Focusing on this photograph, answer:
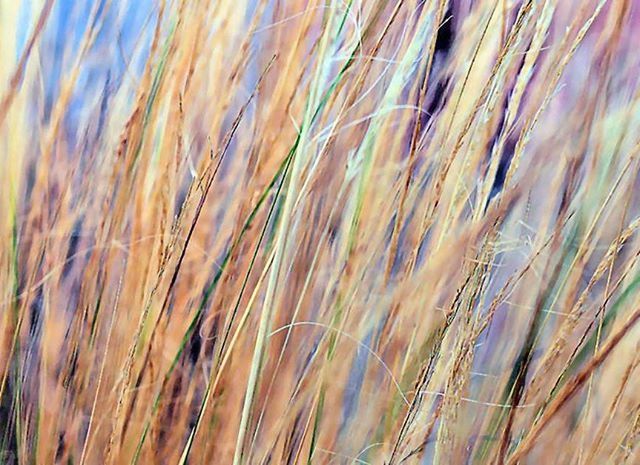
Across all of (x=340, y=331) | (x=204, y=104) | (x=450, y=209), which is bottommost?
(x=340, y=331)

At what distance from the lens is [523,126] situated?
2.12 feet

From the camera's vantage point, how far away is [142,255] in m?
0.67

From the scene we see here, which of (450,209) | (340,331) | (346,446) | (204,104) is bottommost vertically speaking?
(346,446)

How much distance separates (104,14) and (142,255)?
261 millimetres

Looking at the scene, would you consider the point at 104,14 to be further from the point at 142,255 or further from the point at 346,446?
the point at 346,446

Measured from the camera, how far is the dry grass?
0.64 meters

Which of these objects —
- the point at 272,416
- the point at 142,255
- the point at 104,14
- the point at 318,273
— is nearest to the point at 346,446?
the point at 272,416

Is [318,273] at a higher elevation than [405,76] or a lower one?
lower

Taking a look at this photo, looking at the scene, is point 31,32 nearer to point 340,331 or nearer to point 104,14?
point 104,14

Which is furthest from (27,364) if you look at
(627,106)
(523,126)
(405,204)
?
(627,106)

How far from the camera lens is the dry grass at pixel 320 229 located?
64 centimetres

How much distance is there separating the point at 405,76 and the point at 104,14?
1.08 ft

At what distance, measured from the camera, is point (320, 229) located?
667 millimetres

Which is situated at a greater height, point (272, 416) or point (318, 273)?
point (318, 273)
